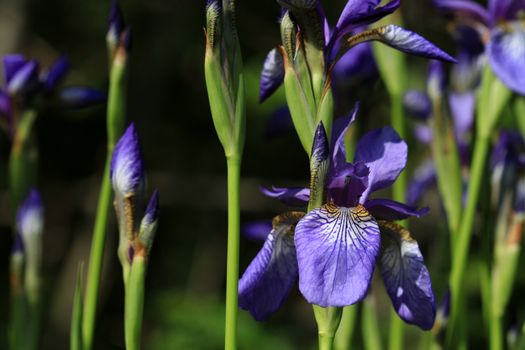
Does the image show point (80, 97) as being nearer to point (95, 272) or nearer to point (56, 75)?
point (56, 75)

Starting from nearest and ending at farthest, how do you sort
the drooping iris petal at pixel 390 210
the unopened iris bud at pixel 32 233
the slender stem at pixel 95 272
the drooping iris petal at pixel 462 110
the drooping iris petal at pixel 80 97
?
the drooping iris petal at pixel 390 210 < the slender stem at pixel 95 272 < the unopened iris bud at pixel 32 233 < the drooping iris petal at pixel 80 97 < the drooping iris petal at pixel 462 110

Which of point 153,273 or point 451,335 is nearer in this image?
point 451,335

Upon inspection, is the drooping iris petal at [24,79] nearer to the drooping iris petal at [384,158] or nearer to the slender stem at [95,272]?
the slender stem at [95,272]

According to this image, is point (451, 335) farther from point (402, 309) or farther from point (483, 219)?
point (402, 309)

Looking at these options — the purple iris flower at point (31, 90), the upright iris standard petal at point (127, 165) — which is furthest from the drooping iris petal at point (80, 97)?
the upright iris standard petal at point (127, 165)

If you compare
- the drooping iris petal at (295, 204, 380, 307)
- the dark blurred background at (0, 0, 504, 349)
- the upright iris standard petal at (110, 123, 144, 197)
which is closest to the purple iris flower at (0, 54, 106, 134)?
the upright iris standard petal at (110, 123, 144, 197)

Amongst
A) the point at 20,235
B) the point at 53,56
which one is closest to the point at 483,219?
the point at 20,235

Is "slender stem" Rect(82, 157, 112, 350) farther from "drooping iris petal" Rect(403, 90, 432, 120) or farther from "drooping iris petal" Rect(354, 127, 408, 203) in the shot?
"drooping iris petal" Rect(403, 90, 432, 120)
